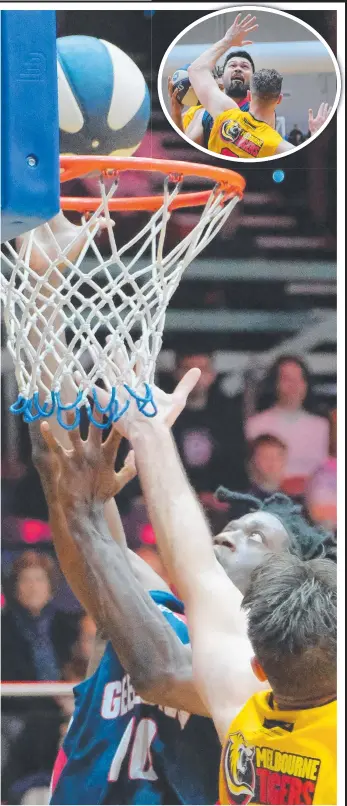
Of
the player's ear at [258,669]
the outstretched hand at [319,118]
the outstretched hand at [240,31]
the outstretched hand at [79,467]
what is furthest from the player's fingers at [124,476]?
the outstretched hand at [240,31]

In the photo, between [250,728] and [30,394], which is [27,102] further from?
[250,728]

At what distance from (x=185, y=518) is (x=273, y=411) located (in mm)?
317

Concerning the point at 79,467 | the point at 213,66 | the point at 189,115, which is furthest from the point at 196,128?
the point at 79,467

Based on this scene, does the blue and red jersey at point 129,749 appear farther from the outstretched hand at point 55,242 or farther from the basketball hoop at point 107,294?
the outstretched hand at point 55,242

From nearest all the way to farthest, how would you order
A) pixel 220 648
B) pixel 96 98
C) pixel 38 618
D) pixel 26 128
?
pixel 26 128
pixel 96 98
pixel 220 648
pixel 38 618

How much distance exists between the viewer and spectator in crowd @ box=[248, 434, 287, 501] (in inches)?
94.9

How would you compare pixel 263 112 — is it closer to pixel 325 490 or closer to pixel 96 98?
pixel 96 98

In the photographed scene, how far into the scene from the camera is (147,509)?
2.40m

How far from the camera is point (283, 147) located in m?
2.39

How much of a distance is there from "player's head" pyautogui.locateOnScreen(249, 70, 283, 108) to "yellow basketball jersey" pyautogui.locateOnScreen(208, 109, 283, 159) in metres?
0.04

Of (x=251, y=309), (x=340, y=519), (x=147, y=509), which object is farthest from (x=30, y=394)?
(x=340, y=519)

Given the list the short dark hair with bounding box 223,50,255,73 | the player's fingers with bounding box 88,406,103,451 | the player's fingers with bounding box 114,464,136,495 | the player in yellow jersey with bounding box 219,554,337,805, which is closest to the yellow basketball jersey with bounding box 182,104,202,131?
the short dark hair with bounding box 223,50,255,73

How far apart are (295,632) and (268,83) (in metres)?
1.21

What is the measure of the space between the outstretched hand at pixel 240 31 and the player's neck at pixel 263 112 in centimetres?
13
